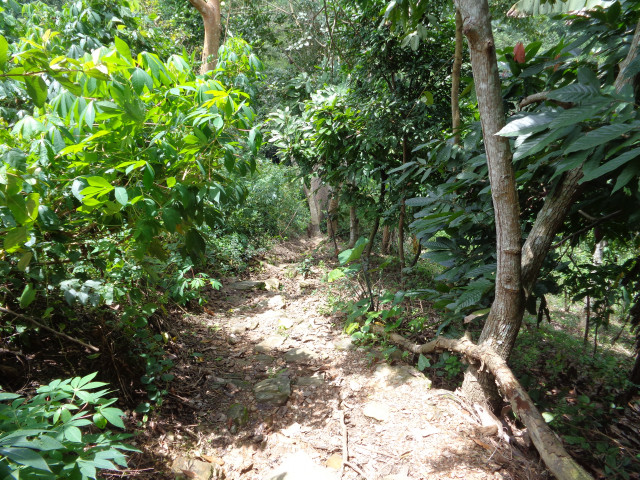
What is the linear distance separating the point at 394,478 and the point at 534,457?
2.44 ft

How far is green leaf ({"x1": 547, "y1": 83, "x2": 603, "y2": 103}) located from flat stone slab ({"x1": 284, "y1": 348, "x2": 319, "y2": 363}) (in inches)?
106

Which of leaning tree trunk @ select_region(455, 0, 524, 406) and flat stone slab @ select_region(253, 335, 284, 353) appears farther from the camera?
flat stone slab @ select_region(253, 335, 284, 353)

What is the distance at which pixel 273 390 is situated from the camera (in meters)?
2.70

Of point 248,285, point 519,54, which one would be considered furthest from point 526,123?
point 248,285

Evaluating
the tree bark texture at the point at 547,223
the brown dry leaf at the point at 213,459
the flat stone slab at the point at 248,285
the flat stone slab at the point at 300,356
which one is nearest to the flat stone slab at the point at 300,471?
the brown dry leaf at the point at 213,459

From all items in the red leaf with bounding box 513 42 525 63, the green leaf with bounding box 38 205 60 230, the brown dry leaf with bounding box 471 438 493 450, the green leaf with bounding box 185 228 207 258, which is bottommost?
the brown dry leaf with bounding box 471 438 493 450

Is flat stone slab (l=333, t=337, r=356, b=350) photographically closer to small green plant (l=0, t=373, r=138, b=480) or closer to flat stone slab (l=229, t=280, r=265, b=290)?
flat stone slab (l=229, t=280, r=265, b=290)

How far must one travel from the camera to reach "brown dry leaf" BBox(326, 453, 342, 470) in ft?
6.48

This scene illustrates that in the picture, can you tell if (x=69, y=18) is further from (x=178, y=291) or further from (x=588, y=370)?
(x=588, y=370)

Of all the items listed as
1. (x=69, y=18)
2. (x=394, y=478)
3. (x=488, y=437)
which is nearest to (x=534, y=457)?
(x=488, y=437)

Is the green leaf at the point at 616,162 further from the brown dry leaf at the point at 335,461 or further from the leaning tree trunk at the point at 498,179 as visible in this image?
the brown dry leaf at the point at 335,461

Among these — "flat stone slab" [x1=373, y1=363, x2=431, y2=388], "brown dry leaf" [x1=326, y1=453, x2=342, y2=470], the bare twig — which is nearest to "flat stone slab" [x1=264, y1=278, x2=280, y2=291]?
"flat stone slab" [x1=373, y1=363, x2=431, y2=388]

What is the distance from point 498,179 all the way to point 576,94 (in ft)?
1.52

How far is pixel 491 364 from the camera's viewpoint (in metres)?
1.84
